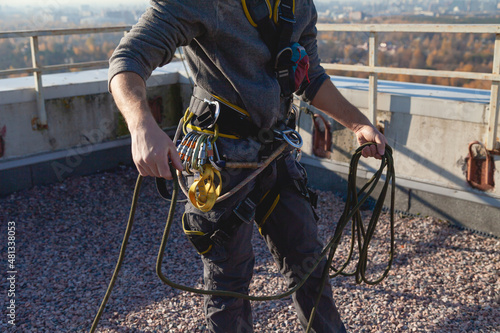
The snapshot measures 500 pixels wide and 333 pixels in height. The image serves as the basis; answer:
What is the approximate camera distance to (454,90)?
18.1 ft

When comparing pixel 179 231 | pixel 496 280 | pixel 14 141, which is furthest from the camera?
pixel 14 141

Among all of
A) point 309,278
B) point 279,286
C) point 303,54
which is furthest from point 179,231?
point 303,54

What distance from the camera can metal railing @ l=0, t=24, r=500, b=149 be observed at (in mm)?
4406

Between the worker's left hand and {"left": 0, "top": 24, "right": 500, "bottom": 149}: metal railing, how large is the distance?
2.30 metres

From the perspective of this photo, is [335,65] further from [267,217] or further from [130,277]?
[267,217]

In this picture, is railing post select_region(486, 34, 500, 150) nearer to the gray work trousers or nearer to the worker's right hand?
the gray work trousers

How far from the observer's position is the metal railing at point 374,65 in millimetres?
4406

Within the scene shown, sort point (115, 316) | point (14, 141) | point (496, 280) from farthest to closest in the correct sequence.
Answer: point (14, 141) → point (496, 280) → point (115, 316)

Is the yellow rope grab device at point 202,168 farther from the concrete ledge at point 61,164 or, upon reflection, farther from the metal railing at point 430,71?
the concrete ledge at point 61,164

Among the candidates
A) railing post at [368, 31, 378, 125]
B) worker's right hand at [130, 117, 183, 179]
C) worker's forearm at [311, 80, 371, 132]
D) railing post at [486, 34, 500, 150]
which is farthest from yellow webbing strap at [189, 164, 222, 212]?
railing post at [368, 31, 378, 125]

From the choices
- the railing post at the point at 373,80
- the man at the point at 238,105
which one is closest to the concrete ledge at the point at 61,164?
the railing post at the point at 373,80

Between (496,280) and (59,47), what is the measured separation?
647 centimetres

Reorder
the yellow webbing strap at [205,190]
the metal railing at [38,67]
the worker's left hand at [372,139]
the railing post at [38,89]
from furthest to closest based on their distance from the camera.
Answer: the railing post at [38,89] < the metal railing at [38,67] < the worker's left hand at [372,139] < the yellow webbing strap at [205,190]

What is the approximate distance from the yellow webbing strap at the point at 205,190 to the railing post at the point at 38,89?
13.6ft
